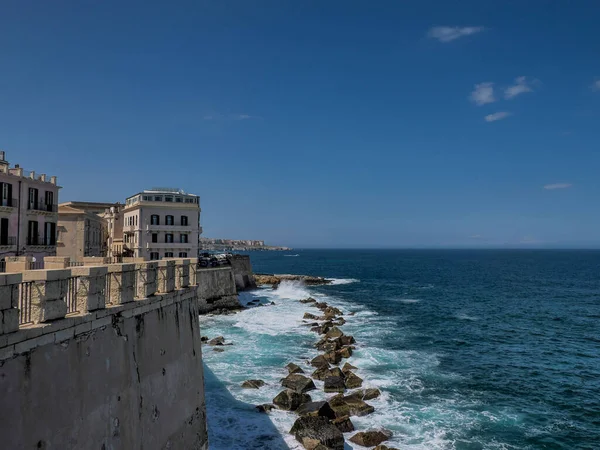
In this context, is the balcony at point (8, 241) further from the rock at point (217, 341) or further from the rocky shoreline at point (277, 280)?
the rocky shoreline at point (277, 280)

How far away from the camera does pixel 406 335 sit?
134ft

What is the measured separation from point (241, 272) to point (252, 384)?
46.1m

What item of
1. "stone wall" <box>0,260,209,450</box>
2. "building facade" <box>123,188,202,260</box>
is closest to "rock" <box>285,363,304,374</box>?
"stone wall" <box>0,260,209,450</box>

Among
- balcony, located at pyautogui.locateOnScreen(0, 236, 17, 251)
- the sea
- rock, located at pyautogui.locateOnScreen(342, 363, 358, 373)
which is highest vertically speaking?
Result: balcony, located at pyautogui.locateOnScreen(0, 236, 17, 251)

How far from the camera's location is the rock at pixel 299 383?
2478 cm

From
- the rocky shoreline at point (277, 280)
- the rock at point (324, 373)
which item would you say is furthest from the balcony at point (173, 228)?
the rocky shoreline at point (277, 280)

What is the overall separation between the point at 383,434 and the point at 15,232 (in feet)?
93.2

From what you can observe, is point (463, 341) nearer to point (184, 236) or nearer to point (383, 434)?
point (383, 434)

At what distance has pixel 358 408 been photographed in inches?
880

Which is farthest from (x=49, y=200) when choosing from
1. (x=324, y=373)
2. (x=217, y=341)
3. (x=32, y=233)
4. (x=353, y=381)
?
(x=353, y=381)

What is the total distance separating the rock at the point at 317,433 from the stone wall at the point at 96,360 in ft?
18.5

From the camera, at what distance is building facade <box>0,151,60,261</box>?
2944 cm

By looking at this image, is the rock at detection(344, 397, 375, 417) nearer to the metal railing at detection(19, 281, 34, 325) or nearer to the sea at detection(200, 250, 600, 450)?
the sea at detection(200, 250, 600, 450)

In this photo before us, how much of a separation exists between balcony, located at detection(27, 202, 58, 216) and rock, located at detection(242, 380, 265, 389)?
20701 millimetres
